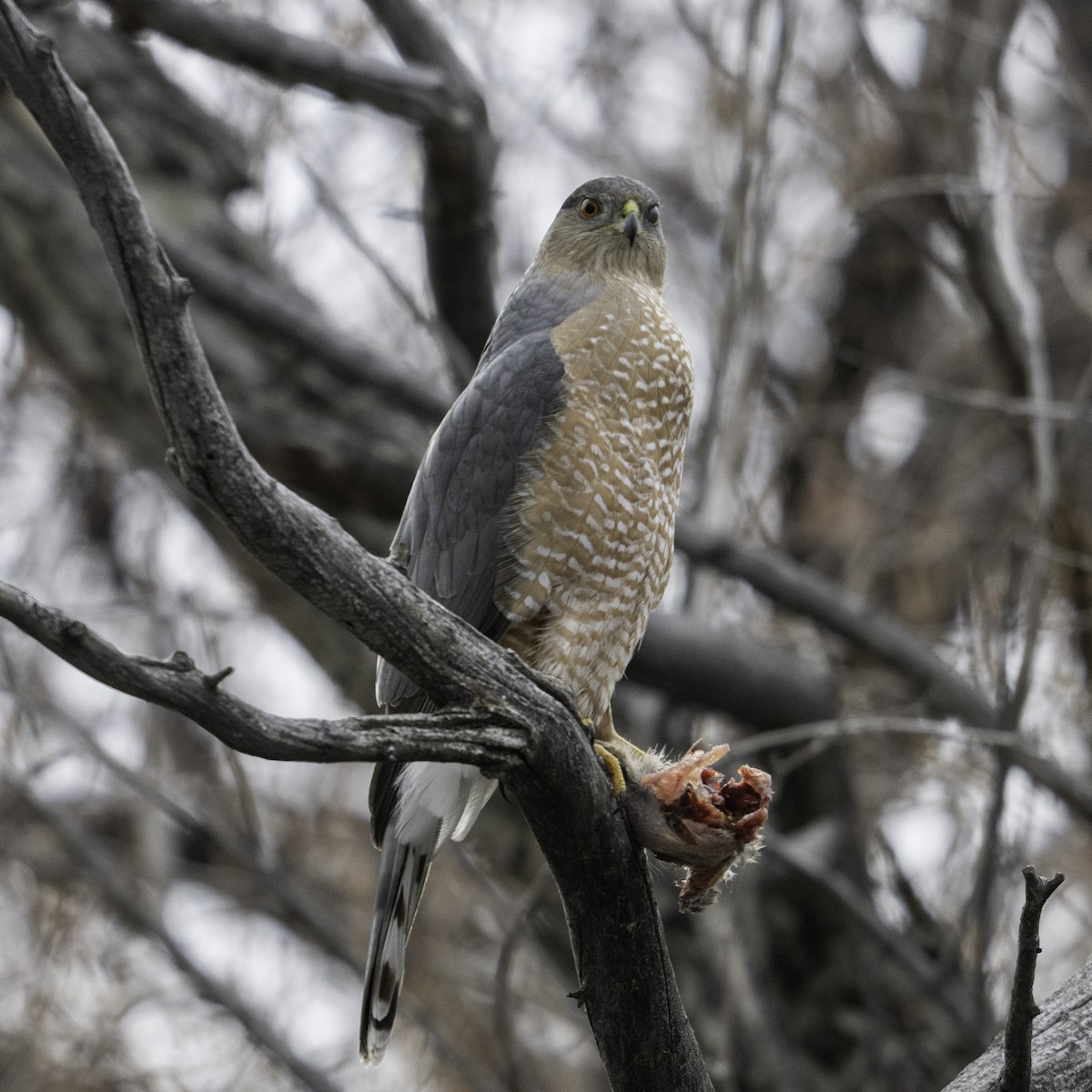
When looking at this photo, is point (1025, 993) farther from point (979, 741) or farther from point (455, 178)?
point (455, 178)

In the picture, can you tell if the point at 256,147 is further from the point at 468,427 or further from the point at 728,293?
the point at 468,427

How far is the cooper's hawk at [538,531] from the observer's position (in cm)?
343

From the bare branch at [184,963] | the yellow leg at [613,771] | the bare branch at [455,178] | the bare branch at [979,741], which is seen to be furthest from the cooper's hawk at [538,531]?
the bare branch at [184,963]

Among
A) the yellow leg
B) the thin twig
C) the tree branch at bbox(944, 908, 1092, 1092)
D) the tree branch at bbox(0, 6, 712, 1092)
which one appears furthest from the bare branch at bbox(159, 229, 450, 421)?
the thin twig

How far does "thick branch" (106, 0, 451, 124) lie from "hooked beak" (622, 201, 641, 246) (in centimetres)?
121

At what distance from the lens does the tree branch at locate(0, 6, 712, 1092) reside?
2.09 metres

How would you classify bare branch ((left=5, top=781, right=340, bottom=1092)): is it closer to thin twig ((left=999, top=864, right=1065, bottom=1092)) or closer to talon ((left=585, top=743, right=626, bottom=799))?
talon ((left=585, top=743, right=626, bottom=799))

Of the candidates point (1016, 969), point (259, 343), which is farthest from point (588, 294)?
point (259, 343)

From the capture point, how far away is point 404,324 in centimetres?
924

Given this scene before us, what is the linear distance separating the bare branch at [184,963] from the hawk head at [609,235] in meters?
3.33

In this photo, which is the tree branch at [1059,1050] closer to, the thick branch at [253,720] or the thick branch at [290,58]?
the thick branch at [253,720]

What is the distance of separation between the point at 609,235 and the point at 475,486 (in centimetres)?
112

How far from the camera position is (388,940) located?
3514 mm

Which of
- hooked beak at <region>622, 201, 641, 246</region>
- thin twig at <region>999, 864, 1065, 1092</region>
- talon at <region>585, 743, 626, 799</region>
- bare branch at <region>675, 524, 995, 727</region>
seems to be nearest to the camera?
thin twig at <region>999, 864, 1065, 1092</region>
